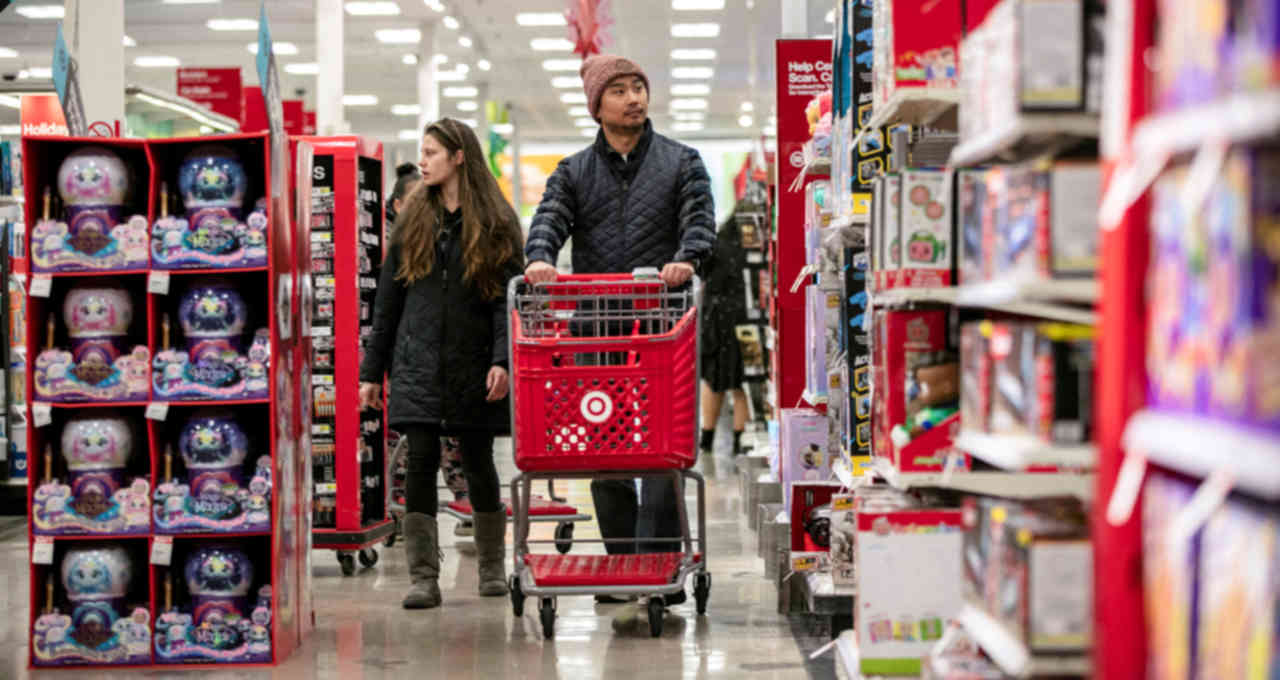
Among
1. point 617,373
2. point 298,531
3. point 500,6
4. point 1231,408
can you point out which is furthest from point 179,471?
point 500,6

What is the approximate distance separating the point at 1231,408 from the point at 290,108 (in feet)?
56.5

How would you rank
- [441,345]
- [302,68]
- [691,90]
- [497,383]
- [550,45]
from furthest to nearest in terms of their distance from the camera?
1. [691,90]
2. [302,68]
3. [550,45]
4. [441,345]
5. [497,383]

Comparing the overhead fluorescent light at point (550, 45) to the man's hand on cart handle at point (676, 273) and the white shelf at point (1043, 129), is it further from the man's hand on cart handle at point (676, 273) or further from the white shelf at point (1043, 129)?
the white shelf at point (1043, 129)

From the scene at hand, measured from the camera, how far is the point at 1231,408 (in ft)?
5.11

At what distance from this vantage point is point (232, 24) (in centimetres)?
1675

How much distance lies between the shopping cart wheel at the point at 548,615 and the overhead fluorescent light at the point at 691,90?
1914cm

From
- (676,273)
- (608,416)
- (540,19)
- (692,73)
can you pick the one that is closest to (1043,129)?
(608,416)

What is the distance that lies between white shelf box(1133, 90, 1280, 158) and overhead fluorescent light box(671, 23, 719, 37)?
16.0 meters

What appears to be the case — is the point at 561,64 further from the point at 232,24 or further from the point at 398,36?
the point at 232,24

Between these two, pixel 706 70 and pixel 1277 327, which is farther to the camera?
pixel 706 70

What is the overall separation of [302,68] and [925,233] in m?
18.5

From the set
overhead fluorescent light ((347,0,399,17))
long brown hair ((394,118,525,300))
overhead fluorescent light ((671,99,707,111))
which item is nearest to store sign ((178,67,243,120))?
overhead fluorescent light ((347,0,399,17))

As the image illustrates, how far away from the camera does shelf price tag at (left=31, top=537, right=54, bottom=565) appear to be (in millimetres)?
4109

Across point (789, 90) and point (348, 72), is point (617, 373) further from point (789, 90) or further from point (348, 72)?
point (348, 72)
